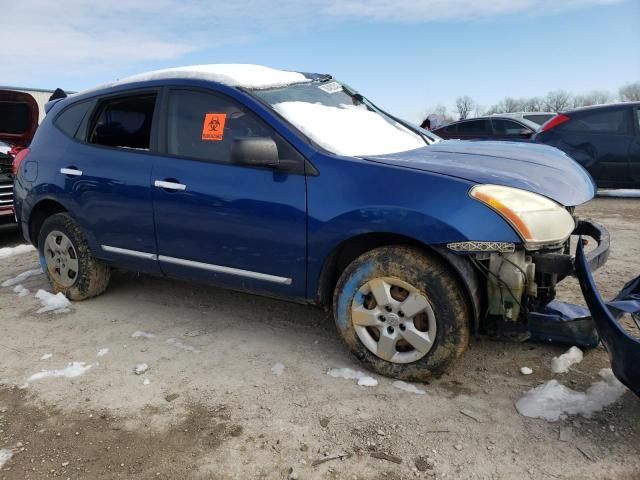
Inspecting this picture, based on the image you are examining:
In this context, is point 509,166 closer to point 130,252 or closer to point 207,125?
point 207,125

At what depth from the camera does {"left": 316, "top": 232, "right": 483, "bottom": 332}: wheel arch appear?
8.73 ft

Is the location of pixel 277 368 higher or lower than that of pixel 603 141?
lower

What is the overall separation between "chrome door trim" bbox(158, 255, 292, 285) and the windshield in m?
0.81

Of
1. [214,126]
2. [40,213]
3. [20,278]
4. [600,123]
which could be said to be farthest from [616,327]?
[600,123]

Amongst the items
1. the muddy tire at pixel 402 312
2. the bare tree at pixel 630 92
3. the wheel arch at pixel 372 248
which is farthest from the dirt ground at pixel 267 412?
the bare tree at pixel 630 92

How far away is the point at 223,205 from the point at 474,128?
9631 mm

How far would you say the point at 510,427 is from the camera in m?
2.47

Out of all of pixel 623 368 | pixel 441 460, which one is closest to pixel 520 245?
pixel 623 368

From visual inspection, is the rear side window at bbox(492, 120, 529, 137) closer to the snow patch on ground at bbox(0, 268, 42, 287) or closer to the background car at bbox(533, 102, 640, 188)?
the background car at bbox(533, 102, 640, 188)

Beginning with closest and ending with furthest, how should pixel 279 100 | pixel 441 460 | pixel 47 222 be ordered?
pixel 441 460
pixel 279 100
pixel 47 222

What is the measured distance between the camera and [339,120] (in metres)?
3.44

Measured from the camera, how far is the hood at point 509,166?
2.70 m

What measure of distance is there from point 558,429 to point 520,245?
0.84 metres

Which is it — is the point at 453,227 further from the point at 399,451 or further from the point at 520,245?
the point at 399,451
